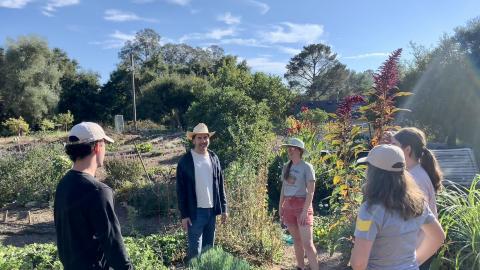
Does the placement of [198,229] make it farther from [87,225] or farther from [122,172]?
[122,172]

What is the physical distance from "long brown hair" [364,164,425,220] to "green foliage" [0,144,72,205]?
829 cm

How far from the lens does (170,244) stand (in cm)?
506

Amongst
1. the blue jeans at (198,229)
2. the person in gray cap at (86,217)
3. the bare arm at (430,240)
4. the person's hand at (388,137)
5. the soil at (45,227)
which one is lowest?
the soil at (45,227)

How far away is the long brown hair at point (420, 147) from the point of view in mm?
2838

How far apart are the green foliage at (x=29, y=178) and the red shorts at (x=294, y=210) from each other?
20.6ft

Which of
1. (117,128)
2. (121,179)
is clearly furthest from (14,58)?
(121,179)

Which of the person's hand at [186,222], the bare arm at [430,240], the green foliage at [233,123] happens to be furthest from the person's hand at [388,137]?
the green foliage at [233,123]

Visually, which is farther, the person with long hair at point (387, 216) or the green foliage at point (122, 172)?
the green foliage at point (122, 172)

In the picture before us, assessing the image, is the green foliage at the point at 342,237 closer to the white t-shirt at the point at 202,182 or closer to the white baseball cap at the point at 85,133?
the white t-shirt at the point at 202,182

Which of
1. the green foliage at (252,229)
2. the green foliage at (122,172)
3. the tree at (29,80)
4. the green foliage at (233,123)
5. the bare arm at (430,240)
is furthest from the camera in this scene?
the tree at (29,80)

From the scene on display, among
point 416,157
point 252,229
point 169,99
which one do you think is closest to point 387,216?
point 416,157

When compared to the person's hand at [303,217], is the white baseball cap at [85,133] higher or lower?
higher

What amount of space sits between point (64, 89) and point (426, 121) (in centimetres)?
2785

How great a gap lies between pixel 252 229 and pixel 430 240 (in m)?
2.82
